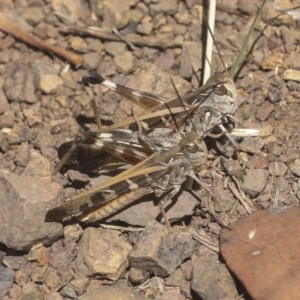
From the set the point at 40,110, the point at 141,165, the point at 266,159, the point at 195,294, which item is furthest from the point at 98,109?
the point at 195,294

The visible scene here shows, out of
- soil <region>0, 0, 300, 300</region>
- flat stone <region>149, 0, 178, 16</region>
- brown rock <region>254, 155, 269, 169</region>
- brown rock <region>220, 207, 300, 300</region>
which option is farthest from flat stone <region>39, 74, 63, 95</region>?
brown rock <region>220, 207, 300, 300</region>

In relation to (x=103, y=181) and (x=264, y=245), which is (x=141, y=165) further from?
(x=264, y=245)

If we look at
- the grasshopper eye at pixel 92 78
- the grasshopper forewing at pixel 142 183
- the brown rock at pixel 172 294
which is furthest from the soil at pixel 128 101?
the grasshopper eye at pixel 92 78

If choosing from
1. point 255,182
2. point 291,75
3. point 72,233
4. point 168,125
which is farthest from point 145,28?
point 72,233

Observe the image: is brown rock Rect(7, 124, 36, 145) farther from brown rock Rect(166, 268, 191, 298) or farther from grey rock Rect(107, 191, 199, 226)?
brown rock Rect(166, 268, 191, 298)

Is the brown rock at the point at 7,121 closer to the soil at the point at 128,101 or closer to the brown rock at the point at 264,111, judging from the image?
the soil at the point at 128,101

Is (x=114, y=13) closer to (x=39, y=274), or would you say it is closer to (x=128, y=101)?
(x=128, y=101)

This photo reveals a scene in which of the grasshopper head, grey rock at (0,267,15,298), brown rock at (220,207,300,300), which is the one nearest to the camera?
brown rock at (220,207,300,300)
